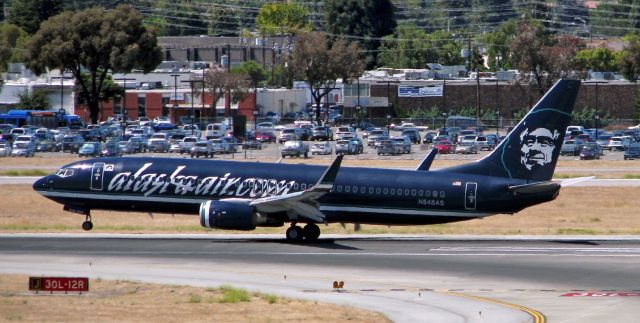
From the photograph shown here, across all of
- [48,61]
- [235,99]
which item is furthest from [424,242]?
[235,99]

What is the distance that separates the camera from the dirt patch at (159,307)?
30000 mm

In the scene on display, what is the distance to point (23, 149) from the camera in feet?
363

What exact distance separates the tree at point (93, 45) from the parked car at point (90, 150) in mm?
25007

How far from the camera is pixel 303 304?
32.3 m

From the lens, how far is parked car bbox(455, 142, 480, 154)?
111125 millimetres

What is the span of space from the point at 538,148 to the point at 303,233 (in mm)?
10220

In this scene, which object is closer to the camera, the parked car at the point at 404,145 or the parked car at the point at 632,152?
the parked car at the point at 632,152

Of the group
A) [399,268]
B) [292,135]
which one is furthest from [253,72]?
[399,268]

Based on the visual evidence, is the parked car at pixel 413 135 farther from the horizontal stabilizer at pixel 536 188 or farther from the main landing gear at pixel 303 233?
the horizontal stabilizer at pixel 536 188

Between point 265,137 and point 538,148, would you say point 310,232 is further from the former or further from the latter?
point 265,137

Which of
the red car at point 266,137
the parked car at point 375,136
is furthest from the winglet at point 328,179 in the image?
the red car at point 266,137

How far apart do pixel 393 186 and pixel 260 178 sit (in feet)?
17.7

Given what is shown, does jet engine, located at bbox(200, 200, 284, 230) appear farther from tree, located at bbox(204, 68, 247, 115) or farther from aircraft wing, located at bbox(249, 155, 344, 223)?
tree, located at bbox(204, 68, 247, 115)

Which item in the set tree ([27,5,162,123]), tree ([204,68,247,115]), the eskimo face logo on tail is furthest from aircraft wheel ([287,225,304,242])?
tree ([204,68,247,115])
